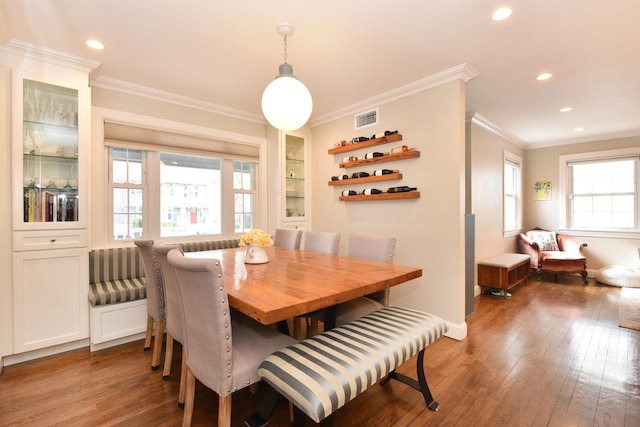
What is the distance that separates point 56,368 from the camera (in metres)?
2.35

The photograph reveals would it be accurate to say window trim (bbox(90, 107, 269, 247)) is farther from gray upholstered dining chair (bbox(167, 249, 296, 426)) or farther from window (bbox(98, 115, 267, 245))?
gray upholstered dining chair (bbox(167, 249, 296, 426))

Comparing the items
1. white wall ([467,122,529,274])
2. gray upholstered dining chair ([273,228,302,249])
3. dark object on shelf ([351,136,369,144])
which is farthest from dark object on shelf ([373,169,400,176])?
white wall ([467,122,529,274])

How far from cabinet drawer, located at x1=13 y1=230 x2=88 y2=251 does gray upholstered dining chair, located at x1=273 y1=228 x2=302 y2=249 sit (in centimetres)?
178

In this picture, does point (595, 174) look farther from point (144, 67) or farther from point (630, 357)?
point (144, 67)

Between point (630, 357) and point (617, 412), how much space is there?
3.38 ft

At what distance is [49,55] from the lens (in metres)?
2.48

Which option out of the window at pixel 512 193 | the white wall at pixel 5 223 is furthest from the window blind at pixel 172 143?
the window at pixel 512 193

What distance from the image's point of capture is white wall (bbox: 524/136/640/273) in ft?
16.7

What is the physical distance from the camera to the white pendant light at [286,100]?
196cm

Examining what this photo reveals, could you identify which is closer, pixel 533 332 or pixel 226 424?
pixel 226 424

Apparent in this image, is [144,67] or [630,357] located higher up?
[144,67]

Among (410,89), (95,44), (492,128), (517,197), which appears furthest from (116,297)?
(517,197)

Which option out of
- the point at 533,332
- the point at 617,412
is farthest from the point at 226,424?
the point at 533,332

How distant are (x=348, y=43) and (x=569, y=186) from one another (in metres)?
5.65
